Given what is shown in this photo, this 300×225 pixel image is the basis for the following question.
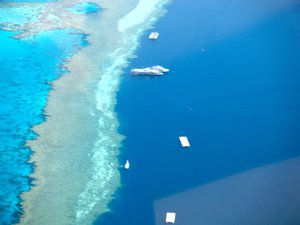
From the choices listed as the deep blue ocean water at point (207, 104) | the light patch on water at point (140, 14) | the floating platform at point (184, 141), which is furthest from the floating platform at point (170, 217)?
the light patch on water at point (140, 14)

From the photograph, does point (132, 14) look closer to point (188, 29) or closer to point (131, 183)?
point (188, 29)

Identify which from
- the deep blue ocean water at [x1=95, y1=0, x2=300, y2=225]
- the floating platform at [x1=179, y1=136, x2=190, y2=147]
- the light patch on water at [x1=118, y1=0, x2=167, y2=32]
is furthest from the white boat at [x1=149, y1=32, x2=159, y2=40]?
the floating platform at [x1=179, y1=136, x2=190, y2=147]

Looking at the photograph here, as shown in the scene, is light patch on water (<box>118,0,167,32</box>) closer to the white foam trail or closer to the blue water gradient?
the white foam trail

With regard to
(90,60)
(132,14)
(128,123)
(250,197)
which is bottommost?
(250,197)

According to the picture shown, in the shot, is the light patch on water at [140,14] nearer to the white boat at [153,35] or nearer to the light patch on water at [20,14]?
the white boat at [153,35]

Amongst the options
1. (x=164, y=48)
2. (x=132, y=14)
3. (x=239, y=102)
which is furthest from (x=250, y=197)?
(x=132, y=14)

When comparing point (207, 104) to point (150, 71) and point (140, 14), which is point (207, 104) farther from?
point (140, 14)

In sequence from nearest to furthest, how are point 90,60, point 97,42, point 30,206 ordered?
point 30,206 < point 90,60 < point 97,42
